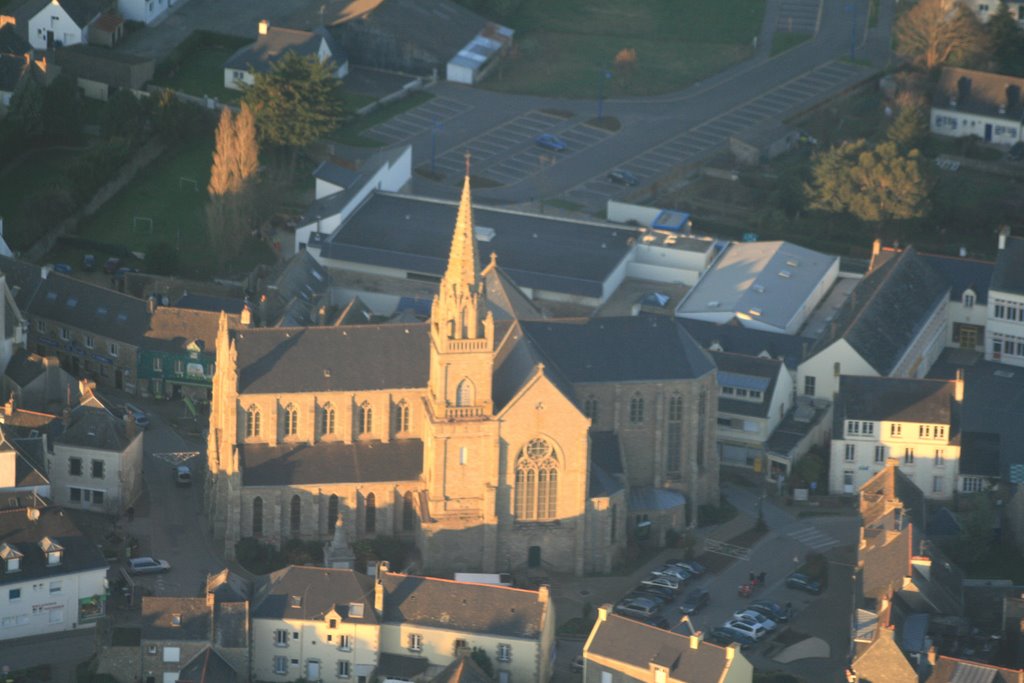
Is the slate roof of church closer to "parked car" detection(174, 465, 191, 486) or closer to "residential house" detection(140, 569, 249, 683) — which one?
"parked car" detection(174, 465, 191, 486)

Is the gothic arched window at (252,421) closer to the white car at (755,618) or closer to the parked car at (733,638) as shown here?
the parked car at (733,638)

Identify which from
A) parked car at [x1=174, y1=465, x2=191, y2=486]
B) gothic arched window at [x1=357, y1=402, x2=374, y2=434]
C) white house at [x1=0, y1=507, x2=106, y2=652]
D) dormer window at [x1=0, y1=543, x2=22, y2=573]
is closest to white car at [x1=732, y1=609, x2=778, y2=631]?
gothic arched window at [x1=357, y1=402, x2=374, y2=434]

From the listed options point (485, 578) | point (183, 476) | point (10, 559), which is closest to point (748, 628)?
point (485, 578)

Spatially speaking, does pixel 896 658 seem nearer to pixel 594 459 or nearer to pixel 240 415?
pixel 594 459

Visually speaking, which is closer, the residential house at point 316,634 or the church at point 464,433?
the residential house at point 316,634

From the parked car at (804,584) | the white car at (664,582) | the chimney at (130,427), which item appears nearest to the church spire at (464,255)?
the white car at (664,582)

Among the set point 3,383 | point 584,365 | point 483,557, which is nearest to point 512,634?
point 483,557
